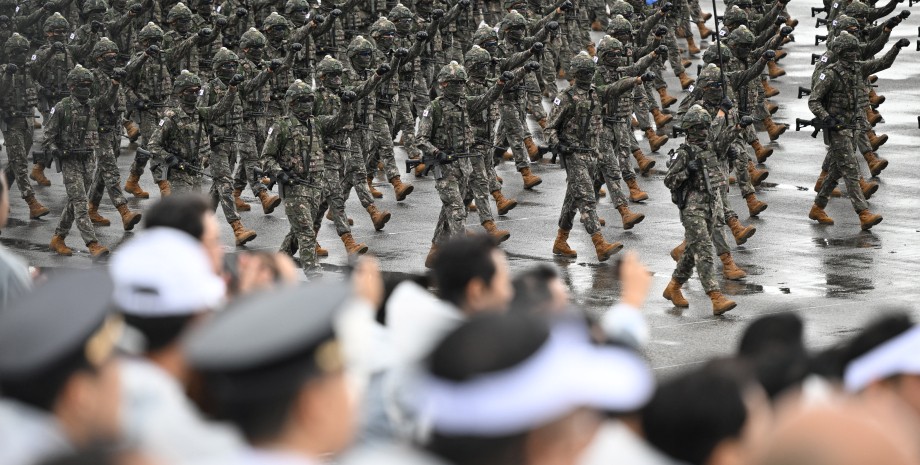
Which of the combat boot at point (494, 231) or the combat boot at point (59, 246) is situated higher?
the combat boot at point (494, 231)

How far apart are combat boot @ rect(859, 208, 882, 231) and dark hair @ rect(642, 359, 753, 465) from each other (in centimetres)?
1341

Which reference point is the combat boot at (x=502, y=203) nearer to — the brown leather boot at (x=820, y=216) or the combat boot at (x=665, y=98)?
the brown leather boot at (x=820, y=216)

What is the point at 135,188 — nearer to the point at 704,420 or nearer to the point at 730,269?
the point at 730,269

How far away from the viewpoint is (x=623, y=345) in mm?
4254

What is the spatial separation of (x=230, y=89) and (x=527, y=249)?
393cm

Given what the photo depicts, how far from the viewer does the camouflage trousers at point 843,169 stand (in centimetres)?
1662

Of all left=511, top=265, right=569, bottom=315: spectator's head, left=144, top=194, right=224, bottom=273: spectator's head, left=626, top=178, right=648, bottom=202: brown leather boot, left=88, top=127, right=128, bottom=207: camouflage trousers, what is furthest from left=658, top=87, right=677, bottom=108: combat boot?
left=144, top=194, right=224, bottom=273: spectator's head

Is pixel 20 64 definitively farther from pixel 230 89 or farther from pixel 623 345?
pixel 623 345

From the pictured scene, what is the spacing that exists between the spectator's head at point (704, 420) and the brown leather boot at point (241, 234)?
13201mm

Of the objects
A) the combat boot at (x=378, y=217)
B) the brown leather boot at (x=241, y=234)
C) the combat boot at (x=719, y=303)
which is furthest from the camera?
the combat boot at (x=378, y=217)

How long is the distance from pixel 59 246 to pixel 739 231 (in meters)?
7.36

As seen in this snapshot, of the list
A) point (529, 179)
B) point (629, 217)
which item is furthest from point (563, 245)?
point (529, 179)

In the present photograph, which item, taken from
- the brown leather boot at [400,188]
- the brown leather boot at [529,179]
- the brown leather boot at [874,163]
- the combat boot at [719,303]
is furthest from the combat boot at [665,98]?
the combat boot at [719,303]

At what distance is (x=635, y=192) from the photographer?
1841 centimetres
